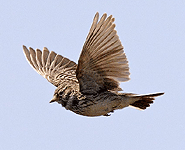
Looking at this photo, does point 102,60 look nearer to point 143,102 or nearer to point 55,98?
point 55,98

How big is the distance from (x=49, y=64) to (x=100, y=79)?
103 inches

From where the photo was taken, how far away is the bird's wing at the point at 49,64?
11.5 m

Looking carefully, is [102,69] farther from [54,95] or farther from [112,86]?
[54,95]

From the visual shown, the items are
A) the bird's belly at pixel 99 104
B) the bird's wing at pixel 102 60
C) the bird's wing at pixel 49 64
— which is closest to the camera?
the bird's wing at pixel 102 60

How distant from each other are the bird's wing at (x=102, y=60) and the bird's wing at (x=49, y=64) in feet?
5.07

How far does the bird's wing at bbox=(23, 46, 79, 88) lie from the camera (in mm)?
11516

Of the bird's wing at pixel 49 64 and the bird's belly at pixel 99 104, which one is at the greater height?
the bird's wing at pixel 49 64

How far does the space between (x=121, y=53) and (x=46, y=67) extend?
3.02m

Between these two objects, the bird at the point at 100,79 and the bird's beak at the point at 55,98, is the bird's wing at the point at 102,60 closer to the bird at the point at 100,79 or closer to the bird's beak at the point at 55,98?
the bird at the point at 100,79

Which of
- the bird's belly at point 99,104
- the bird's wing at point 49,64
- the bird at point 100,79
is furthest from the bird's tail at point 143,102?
the bird's wing at point 49,64

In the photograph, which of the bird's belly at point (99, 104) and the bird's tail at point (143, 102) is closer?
the bird's belly at point (99, 104)

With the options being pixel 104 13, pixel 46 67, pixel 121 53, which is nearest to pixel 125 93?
pixel 121 53

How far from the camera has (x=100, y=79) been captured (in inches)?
386

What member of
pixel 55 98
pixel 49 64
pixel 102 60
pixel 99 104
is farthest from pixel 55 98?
pixel 49 64
